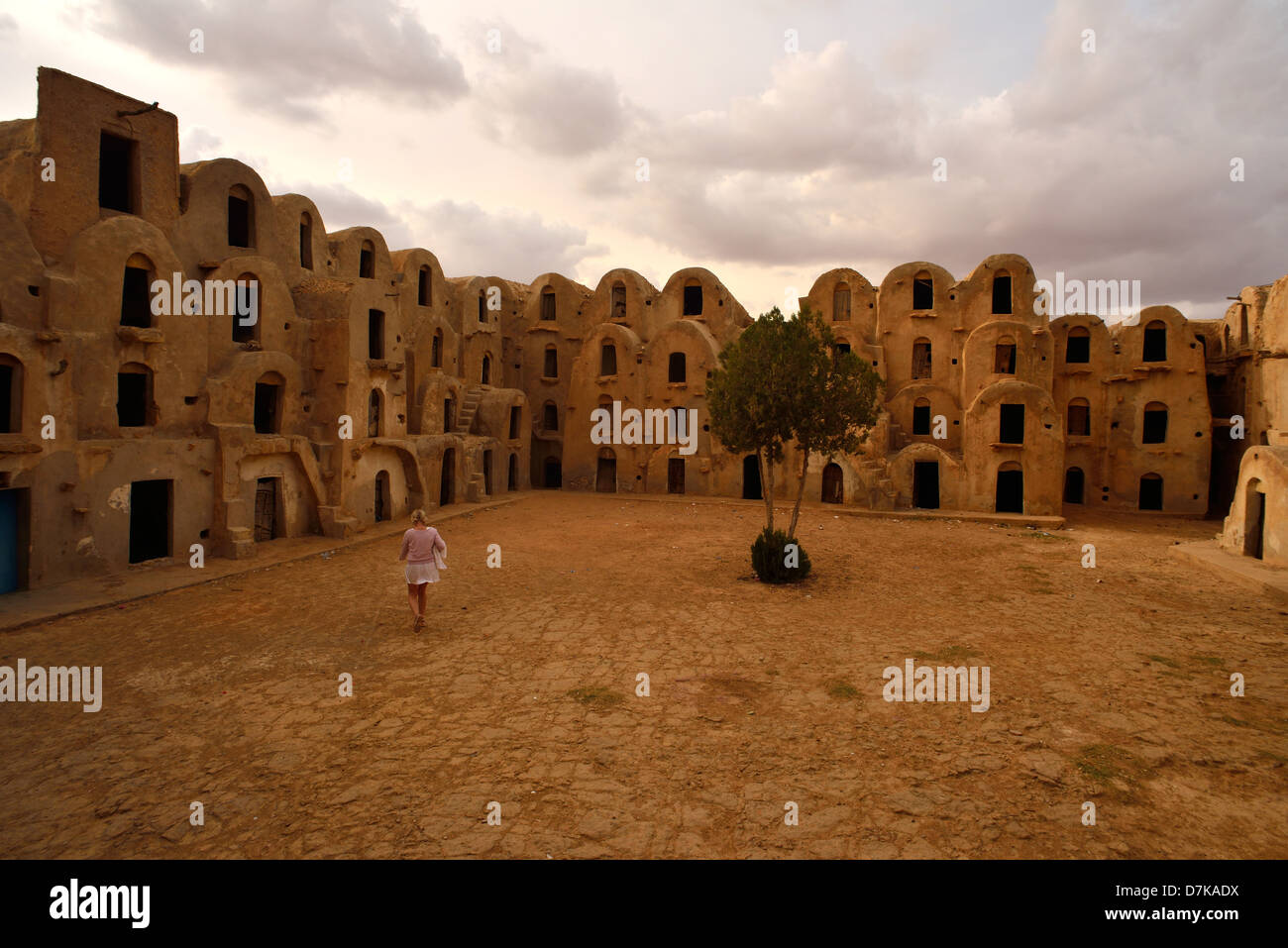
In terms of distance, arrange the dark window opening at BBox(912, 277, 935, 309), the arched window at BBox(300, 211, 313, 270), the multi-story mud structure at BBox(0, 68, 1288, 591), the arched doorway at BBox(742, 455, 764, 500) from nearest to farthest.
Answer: the multi-story mud structure at BBox(0, 68, 1288, 591) < the arched window at BBox(300, 211, 313, 270) < the arched doorway at BBox(742, 455, 764, 500) < the dark window opening at BBox(912, 277, 935, 309)

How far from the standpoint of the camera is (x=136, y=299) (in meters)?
16.2

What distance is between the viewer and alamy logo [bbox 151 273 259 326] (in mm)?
15766

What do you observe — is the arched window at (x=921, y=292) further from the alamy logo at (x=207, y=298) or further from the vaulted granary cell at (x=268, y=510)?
the vaulted granary cell at (x=268, y=510)

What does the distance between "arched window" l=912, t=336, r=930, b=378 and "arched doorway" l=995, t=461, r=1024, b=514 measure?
20.4 feet

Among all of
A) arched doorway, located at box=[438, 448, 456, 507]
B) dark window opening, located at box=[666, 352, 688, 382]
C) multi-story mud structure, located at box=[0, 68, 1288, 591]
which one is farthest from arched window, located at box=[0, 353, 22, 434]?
dark window opening, located at box=[666, 352, 688, 382]

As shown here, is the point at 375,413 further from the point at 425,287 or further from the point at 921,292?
the point at 921,292

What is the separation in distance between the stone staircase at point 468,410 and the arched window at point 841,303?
16.9 metres

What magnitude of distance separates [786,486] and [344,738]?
903 inches

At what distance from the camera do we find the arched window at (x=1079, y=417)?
97.9 ft

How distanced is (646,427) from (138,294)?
66.1 feet

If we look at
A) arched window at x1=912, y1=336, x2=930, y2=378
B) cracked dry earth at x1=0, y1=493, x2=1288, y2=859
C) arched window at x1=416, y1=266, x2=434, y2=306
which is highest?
arched window at x1=416, y1=266, x2=434, y2=306

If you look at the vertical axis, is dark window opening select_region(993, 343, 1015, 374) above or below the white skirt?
above

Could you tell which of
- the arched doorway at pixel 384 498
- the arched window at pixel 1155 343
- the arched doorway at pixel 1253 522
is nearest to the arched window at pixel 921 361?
the arched window at pixel 1155 343

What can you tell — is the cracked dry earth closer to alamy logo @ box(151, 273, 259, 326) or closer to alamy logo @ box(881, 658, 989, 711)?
alamy logo @ box(881, 658, 989, 711)
